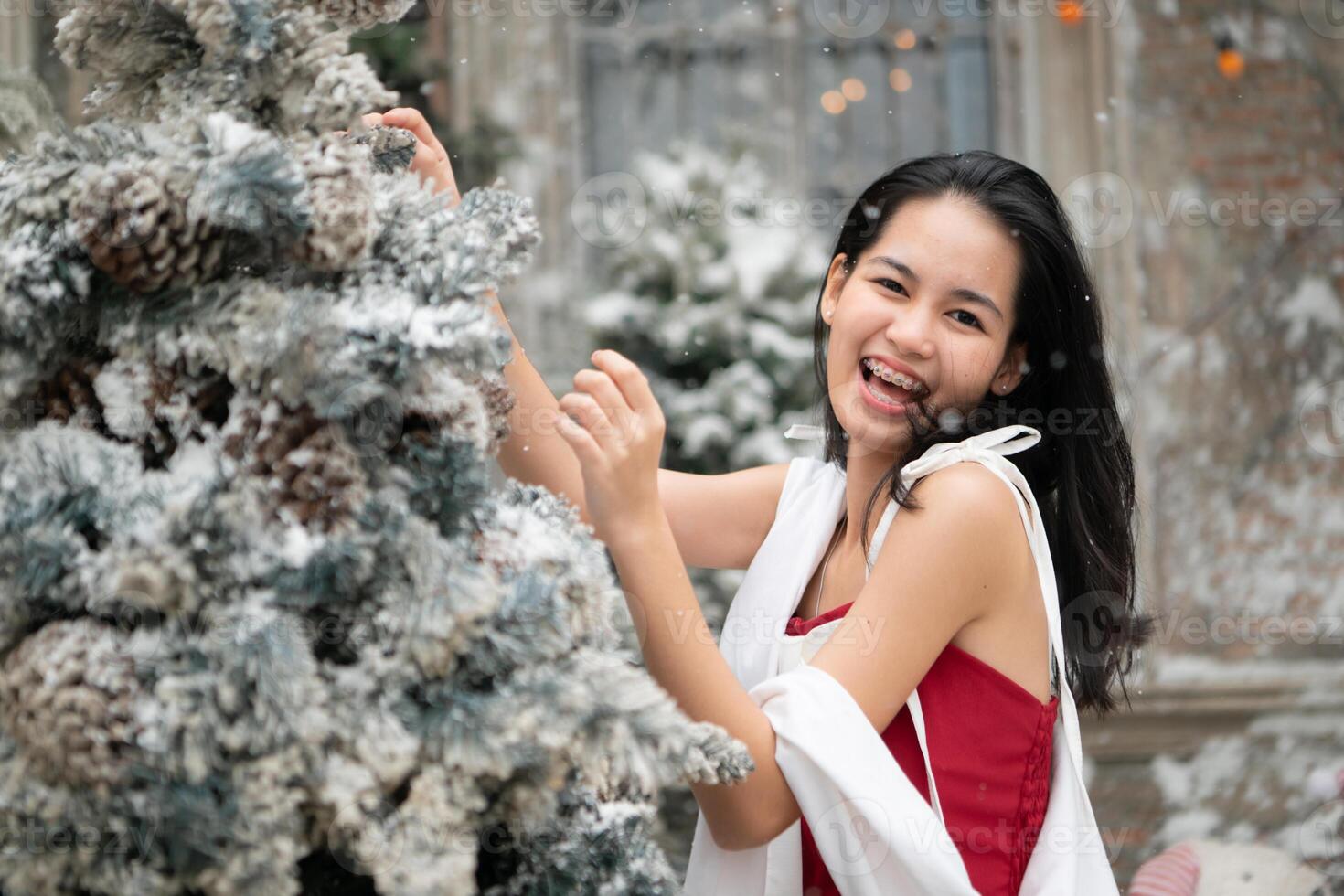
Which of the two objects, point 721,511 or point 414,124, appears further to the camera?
point 721,511

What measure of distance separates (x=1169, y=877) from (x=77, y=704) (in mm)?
2017

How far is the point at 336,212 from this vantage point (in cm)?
70

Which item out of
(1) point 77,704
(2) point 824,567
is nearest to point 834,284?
(2) point 824,567

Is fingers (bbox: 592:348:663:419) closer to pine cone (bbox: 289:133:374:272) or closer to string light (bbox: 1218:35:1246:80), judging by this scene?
pine cone (bbox: 289:133:374:272)

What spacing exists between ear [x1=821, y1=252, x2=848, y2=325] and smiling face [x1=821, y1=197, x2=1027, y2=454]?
138mm

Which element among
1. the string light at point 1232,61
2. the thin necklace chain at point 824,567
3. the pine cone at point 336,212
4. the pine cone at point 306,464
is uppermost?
the pine cone at point 336,212

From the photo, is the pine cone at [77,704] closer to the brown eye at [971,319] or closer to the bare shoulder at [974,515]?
the bare shoulder at [974,515]

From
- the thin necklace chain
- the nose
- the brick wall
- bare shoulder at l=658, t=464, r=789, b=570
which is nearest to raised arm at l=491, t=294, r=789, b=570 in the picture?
bare shoulder at l=658, t=464, r=789, b=570

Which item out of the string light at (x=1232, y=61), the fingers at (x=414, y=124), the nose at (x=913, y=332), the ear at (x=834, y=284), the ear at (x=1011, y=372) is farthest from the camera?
the string light at (x=1232, y=61)

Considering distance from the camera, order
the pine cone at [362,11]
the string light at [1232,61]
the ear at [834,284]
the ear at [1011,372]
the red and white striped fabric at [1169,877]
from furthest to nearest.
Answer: the string light at [1232,61] → the red and white striped fabric at [1169,877] → the ear at [834,284] → the ear at [1011,372] → the pine cone at [362,11]

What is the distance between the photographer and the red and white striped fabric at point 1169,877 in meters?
2.08

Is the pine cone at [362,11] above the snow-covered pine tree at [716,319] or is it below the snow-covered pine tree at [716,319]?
above

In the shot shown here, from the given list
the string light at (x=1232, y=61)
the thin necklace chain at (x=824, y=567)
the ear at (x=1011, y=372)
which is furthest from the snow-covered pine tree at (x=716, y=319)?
the ear at (x=1011, y=372)

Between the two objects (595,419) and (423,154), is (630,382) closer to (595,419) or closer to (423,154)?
(595,419)
